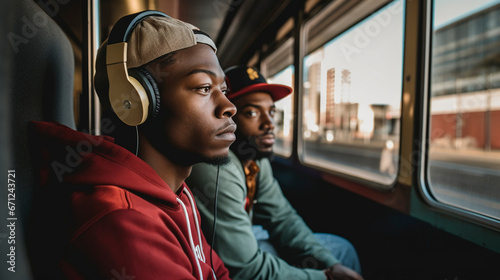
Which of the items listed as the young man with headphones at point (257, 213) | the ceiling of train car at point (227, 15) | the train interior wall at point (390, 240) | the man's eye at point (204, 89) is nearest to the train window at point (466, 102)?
the train interior wall at point (390, 240)

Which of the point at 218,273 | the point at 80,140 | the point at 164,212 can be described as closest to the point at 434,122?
the point at 218,273

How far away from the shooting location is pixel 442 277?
1.55 metres

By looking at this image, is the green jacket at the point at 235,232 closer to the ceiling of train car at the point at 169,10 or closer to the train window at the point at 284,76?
the ceiling of train car at the point at 169,10

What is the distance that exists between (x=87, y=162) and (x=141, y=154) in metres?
0.17

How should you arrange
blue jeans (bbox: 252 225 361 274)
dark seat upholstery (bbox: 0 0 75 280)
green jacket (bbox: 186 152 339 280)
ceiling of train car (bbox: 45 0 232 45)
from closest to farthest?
dark seat upholstery (bbox: 0 0 75 280) < green jacket (bbox: 186 152 339 280) < ceiling of train car (bbox: 45 0 232 45) < blue jeans (bbox: 252 225 361 274)

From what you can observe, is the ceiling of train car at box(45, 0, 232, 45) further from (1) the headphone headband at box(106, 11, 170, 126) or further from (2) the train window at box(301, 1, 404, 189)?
(2) the train window at box(301, 1, 404, 189)

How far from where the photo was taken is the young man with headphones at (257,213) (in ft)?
4.09

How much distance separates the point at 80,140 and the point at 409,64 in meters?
1.70

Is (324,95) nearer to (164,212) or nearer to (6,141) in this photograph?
(164,212)

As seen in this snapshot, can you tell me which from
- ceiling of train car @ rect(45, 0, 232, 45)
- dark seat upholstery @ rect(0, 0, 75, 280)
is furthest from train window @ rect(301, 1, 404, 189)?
dark seat upholstery @ rect(0, 0, 75, 280)

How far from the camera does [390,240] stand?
1.94 meters

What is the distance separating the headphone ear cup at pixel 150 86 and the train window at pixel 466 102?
4.68 ft

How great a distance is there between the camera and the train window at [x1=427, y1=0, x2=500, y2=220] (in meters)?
1.62

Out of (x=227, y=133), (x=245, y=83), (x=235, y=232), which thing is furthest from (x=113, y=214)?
(x=245, y=83)
